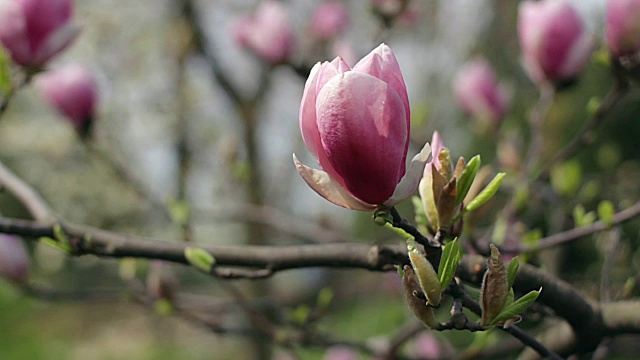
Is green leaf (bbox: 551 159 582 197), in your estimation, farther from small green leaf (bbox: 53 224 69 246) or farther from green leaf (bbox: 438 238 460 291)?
small green leaf (bbox: 53 224 69 246)

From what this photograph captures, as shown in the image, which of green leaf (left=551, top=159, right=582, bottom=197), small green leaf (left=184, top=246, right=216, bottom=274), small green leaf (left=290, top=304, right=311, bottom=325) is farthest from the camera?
green leaf (left=551, top=159, right=582, bottom=197)

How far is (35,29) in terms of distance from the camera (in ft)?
3.67

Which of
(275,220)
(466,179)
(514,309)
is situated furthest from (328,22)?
(514,309)

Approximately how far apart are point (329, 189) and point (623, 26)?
707 millimetres

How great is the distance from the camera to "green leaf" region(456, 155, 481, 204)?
679 mm

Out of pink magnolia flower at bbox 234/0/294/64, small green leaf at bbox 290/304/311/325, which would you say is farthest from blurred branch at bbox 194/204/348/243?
pink magnolia flower at bbox 234/0/294/64

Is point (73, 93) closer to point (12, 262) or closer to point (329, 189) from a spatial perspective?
point (12, 262)

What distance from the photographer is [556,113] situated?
12.2 feet

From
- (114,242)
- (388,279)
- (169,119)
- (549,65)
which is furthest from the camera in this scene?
(169,119)

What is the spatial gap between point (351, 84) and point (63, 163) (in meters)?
9.88

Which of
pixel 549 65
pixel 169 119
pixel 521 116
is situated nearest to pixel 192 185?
pixel 169 119

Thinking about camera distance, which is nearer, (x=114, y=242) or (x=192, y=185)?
(x=114, y=242)

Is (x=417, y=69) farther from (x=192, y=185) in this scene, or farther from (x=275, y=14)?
(x=275, y=14)

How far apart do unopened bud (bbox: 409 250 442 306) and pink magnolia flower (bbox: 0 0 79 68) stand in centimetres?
82
